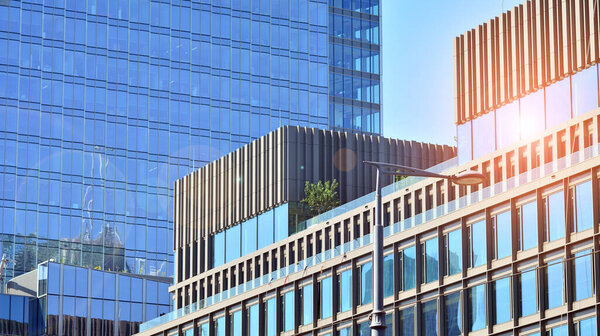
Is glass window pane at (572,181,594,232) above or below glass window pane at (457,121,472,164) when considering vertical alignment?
below

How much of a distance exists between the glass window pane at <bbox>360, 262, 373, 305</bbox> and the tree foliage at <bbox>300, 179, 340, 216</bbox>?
1167cm

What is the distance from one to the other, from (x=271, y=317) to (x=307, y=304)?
4.06m

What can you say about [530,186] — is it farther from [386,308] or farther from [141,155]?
[141,155]

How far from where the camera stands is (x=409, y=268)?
86.4 m

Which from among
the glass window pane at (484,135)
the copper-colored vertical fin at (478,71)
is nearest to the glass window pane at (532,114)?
the glass window pane at (484,135)

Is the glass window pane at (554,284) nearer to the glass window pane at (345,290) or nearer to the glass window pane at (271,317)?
the glass window pane at (345,290)

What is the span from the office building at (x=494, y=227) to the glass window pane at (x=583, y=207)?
7 centimetres

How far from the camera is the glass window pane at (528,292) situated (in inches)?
3004

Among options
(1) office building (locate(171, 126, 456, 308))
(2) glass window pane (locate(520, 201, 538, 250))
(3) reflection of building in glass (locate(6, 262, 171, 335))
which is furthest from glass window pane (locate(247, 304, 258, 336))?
(3) reflection of building in glass (locate(6, 262, 171, 335))

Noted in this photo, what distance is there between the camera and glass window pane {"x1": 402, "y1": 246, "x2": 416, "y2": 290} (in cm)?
8606

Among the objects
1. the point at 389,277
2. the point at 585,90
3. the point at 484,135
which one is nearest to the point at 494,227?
the point at 585,90

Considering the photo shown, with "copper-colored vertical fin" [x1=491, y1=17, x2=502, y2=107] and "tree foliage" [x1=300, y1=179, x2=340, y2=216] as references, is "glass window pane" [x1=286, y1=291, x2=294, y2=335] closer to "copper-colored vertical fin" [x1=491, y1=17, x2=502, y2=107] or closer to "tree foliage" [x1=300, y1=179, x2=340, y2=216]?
"tree foliage" [x1=300, y1=179, x2=340, y2=216]

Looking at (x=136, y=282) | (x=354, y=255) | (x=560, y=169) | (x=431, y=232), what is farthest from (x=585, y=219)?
(x=136, y=282)

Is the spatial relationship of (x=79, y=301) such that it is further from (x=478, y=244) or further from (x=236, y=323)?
(x=478, y=244)
